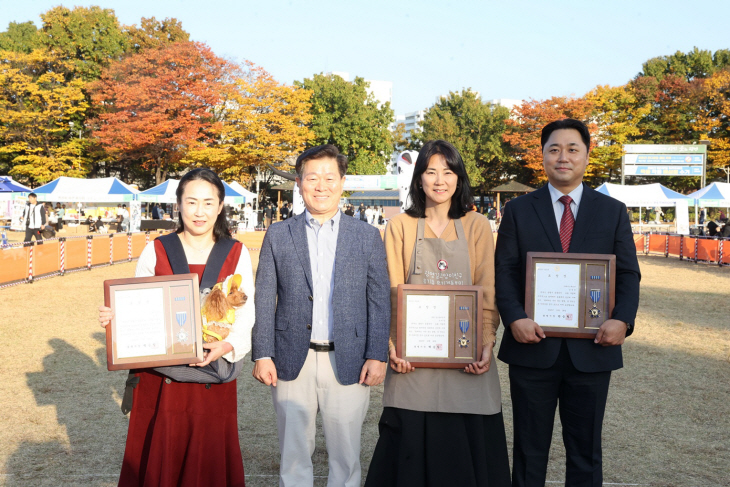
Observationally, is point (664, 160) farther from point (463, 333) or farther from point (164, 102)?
point (463, 333)

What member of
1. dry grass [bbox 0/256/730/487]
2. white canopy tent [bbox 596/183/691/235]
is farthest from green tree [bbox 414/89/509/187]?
dry grass [bbox 0/256/730/487]

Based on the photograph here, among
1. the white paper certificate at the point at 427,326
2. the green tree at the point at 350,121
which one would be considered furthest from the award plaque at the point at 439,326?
the green tree at the point at 350,121

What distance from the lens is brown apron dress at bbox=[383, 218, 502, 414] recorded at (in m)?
2.90

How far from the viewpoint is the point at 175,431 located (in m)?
2.87

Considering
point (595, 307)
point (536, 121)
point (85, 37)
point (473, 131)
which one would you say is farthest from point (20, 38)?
point (595, 307)

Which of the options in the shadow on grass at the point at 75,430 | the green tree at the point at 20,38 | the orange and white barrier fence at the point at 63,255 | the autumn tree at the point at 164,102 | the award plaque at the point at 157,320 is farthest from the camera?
the green tree at the point at 20,38

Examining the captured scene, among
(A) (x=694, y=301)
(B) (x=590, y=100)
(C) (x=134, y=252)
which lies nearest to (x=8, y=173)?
(C) (x=134, y=252)

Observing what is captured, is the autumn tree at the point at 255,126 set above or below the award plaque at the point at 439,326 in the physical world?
above

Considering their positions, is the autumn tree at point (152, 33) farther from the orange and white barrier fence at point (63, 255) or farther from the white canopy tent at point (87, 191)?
the orange and white barrier fence at point (63, 255)

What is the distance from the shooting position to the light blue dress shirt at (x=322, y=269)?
2898 millimetres

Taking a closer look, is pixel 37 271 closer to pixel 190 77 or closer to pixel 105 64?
pixel 190 77

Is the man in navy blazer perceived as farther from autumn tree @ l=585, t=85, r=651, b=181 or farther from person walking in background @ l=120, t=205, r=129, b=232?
autumn tree @ l=585, t=85, r=651, b=181

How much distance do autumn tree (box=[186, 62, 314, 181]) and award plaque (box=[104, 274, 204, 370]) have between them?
3346 cm

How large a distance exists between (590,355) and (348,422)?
3.98ft
